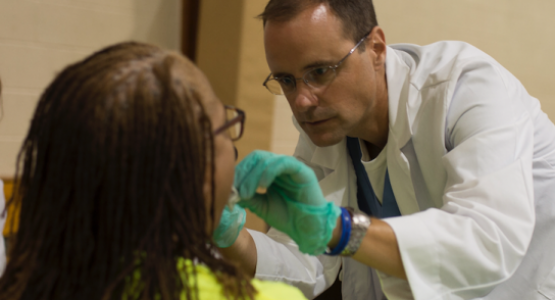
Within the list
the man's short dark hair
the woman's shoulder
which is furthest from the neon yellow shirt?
the man's short dark hair

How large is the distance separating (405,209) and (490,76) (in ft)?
1.36

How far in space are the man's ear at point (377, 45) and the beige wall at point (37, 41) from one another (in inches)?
47.2

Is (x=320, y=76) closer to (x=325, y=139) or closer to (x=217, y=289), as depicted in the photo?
(x=325, y=139)

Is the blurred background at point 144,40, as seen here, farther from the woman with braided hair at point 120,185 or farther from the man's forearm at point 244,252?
the woman with braided hair at point 120,185

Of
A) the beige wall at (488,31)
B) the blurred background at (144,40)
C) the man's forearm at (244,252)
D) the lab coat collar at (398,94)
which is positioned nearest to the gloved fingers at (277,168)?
Result: the man's forearm at (244,252)

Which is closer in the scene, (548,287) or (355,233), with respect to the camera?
(355,233)

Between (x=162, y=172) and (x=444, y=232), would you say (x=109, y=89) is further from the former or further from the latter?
(x=444, y=232)

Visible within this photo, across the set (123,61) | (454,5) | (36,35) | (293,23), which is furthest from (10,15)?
(454,5)

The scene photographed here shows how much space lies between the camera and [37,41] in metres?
1.81

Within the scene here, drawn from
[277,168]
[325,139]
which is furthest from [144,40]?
[277,168]

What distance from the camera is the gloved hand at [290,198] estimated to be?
2.36ft

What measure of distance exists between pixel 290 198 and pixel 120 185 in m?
0.35

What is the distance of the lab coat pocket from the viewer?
1.08 meters

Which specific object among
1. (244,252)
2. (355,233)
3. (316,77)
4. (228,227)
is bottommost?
(244,252)
